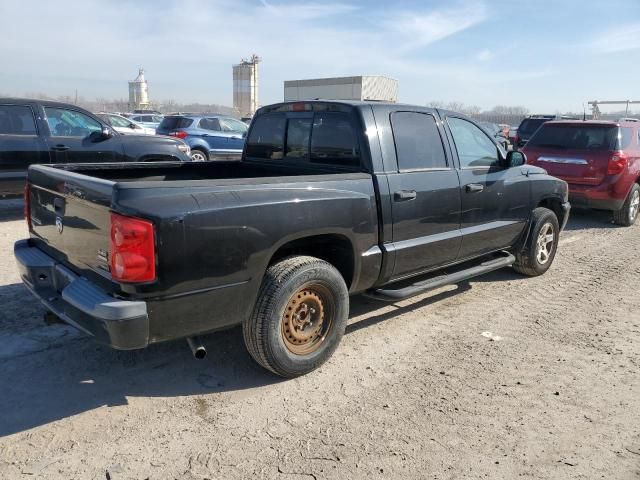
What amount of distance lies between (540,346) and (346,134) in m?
2.31

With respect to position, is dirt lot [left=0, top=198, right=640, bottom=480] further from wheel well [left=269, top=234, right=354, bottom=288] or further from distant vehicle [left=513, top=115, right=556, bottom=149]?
distant vehicle [left=513, top=115, right=556, bottom=149]

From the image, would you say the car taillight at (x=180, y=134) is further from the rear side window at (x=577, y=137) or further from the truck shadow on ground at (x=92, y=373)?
the truck shadow on ground at (x=92, y=373)

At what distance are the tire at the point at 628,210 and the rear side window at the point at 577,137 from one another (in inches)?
37.6

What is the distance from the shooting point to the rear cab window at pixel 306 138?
416 cm

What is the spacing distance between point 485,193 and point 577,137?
550 cm

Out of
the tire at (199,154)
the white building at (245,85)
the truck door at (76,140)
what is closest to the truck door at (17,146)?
the truck door at (76,140)

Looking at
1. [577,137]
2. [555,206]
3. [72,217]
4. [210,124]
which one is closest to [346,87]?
[210,124]

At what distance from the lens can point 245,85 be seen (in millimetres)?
74125

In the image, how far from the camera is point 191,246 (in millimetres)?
2896

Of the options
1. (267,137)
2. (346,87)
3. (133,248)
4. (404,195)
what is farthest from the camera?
(346,87)

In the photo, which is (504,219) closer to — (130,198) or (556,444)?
(556,444)

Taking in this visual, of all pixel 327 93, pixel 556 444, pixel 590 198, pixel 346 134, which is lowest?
pixel 556 444

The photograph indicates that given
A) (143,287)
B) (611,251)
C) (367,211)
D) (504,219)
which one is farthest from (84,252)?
(611,251)

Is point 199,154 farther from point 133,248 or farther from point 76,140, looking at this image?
point 133,248
